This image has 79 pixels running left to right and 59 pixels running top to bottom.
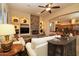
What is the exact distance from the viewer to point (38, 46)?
4.99 ft

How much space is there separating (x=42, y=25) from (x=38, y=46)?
39 centimetres

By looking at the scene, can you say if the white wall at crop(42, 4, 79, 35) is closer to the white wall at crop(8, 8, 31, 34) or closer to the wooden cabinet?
the wooden cabinet

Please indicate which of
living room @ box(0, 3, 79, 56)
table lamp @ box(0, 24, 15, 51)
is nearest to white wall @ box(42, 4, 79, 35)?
living room @ box(0, 3, 79, 56)

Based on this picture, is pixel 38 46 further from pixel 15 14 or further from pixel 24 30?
pixel 15 14

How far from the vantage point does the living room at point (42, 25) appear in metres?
1.42

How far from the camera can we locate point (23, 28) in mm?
1536

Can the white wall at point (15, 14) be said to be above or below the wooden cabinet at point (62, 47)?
above

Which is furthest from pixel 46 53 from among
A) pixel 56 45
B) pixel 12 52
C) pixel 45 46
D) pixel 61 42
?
pixel 12 52

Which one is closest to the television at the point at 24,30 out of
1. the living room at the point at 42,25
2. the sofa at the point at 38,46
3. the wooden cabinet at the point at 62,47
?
the living room at the point at 42,25

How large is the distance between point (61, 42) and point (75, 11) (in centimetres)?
58

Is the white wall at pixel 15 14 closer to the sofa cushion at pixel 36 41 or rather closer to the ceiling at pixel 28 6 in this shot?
the ceiling at pixel 28 6

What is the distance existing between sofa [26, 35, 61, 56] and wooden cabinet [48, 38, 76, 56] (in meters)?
0.07

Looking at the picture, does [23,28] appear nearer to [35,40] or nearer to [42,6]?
[35,40]

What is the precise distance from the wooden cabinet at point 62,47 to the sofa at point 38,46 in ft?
0.24
